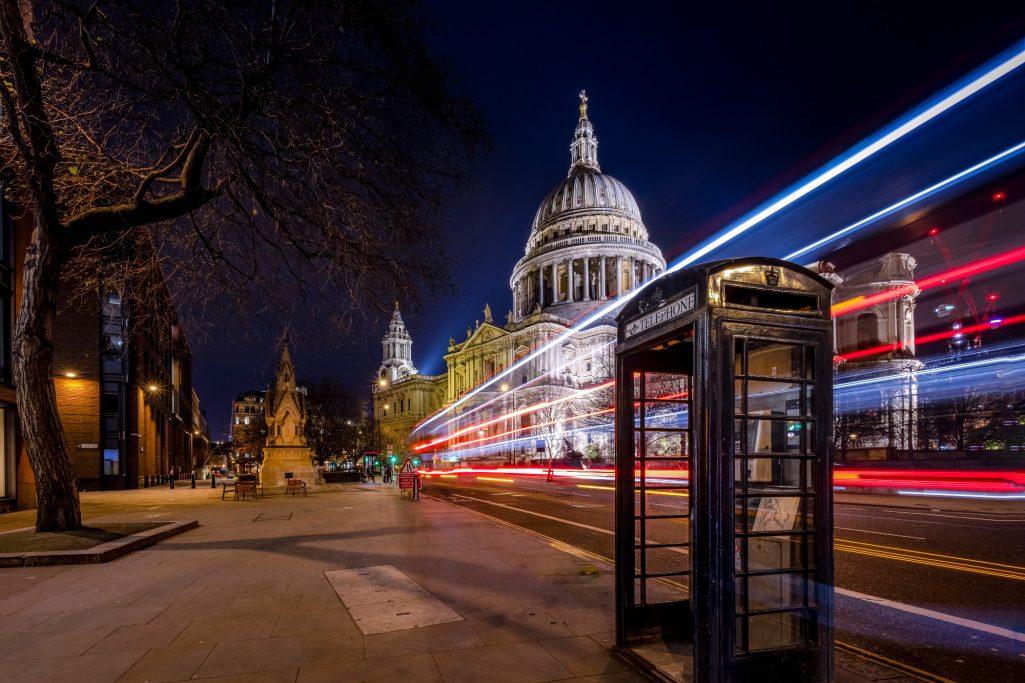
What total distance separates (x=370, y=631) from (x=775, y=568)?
3566mm

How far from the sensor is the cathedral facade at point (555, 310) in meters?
85.3

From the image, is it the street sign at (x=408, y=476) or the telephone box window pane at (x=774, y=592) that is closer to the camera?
the telephone box window pane at (x=774, y=592)

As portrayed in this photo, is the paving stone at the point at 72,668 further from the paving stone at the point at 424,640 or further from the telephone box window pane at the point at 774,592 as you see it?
the telephone box window pane at the point at 774,592

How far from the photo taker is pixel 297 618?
19.2 feet

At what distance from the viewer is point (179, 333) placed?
57.4m

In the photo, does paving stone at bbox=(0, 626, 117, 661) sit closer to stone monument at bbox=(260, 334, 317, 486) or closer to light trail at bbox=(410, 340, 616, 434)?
stone monument at bbox=(260, 334, 317, 486)

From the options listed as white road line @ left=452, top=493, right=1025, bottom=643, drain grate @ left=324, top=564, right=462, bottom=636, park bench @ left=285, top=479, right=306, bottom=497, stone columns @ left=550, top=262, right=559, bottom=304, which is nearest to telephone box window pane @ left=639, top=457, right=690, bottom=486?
white road line @ left=452, top=493, right=1025, bottom=643

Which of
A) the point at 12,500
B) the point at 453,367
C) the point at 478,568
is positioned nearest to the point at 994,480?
the point at 478,568

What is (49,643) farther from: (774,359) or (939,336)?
(939,336)

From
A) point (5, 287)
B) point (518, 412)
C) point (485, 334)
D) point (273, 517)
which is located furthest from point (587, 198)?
point (273, 517)

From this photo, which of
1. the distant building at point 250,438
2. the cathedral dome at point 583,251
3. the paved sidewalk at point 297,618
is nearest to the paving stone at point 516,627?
the paved sidewalk at point 297,618

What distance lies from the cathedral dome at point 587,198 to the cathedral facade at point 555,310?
18cm

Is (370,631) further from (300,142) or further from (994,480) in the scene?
(994,480)

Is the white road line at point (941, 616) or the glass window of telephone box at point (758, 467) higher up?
the glass window of telephone box at point (758, 467)
